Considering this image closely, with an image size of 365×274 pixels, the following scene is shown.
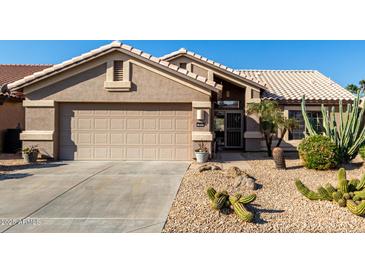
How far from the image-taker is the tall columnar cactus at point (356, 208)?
4824 mm

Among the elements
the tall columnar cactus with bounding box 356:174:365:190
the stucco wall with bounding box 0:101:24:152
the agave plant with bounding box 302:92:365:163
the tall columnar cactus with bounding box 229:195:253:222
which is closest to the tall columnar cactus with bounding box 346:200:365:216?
the tall columnar cactus with bounding box 356:174:365:190

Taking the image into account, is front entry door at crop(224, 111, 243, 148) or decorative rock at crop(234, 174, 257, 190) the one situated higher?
front entry door at crop(224, 111, 243, 148)

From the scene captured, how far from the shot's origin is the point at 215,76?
15.3 meters

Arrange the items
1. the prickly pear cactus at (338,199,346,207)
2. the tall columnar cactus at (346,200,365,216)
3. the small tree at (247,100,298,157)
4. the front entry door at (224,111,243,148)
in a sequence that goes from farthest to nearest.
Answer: the front entry door at (224,111,243,148)
the small tree at (247,100,298,157)
the prickly pear cactus at (338,199,346,207)
the tall columnar cactus at (346,200,365,216)

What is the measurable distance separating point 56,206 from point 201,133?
22.2 ft

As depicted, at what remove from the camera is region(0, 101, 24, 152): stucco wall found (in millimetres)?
13812

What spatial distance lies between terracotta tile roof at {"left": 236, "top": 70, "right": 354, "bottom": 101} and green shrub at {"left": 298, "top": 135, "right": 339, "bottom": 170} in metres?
5.87

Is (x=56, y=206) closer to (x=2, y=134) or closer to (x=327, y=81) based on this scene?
(x=2, y=134)

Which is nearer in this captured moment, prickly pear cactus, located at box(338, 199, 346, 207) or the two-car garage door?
prickly pear cactus, located at box(338, 199, 346, 207)

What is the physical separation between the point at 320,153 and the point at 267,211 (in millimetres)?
4823

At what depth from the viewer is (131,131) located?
450 inches

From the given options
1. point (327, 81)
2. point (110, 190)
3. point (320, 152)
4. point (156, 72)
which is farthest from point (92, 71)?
point (327, 81)

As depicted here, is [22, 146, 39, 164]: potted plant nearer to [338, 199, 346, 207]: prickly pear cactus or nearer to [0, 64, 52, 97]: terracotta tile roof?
[0, 64, 52, 97]: terracotta tile roof

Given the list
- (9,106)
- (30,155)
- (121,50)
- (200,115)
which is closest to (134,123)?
(200,115)
